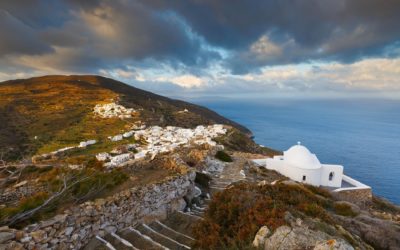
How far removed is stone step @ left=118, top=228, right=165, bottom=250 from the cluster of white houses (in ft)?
62.2

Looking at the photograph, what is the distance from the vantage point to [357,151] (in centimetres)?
7944

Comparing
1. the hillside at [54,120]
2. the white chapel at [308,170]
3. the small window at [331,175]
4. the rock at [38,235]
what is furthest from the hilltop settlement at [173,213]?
the hillside at [54,120]

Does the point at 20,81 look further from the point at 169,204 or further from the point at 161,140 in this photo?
the point at 169,204

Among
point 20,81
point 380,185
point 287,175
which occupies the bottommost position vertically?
point 380,185

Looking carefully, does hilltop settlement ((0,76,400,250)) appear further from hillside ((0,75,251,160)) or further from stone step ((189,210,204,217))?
hillside ((0,75,251,160))

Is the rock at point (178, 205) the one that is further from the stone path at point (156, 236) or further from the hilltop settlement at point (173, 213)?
the stone path at point (156, 236)

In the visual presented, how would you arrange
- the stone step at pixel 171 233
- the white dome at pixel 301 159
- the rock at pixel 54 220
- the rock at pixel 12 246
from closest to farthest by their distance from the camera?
the rock at pixel 12 246 → the rock at pixel 54 220 → the stone step at pixel 171 233 → the white dome at pixel 301 159

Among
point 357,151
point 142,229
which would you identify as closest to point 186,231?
point 142,229

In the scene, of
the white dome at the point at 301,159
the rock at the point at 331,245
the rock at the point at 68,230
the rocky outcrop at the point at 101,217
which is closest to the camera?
the rock at the point at 331,245

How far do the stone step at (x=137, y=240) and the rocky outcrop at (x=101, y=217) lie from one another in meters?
0.25

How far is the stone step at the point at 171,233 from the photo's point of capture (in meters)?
7.01

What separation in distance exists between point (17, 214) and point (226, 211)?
5.42 meters

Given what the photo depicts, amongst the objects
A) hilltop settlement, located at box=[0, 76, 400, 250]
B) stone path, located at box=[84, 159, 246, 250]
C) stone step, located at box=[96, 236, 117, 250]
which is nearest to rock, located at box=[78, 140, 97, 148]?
hilltop settlement, located at box=[0, 76, 400, 250]

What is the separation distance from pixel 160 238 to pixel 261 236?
11.6ft
